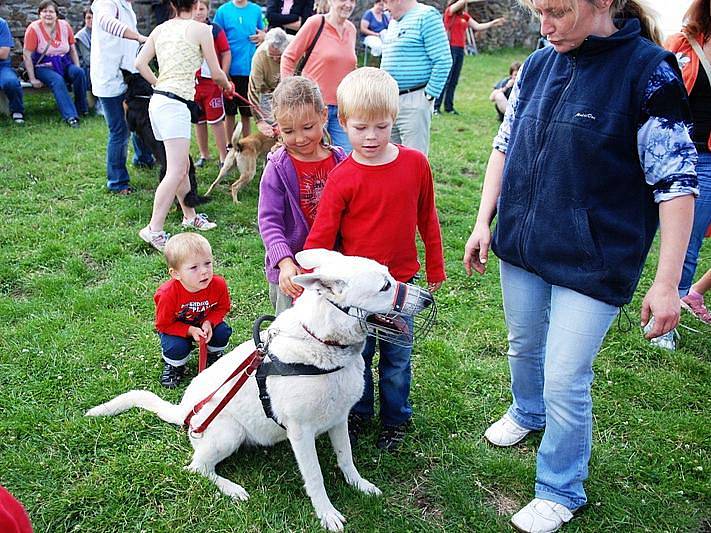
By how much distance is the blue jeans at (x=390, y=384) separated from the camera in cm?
326

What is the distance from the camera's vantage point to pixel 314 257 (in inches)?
101

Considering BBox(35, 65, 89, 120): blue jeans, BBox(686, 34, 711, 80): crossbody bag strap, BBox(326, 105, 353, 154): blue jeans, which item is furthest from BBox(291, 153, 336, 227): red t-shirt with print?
BBox(35, 65, 89, 120): blue jeans

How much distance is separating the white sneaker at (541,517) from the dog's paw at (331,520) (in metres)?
0.84

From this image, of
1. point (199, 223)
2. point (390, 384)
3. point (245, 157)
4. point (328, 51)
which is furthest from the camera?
point (245, 157)

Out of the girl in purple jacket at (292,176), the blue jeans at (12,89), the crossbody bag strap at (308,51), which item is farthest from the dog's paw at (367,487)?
the blue jeans at (12,89)

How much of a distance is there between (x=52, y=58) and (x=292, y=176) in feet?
34.5

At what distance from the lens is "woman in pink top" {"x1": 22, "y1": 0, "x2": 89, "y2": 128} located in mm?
11039

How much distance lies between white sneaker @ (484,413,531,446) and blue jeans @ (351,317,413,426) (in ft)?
1.63

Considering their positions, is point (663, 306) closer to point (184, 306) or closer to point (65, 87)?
point (184, 306)

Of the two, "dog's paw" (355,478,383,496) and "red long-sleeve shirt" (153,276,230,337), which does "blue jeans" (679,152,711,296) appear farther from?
"red long-sleeve shirt" (153,276,230,337)

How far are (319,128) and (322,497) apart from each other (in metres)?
1.81

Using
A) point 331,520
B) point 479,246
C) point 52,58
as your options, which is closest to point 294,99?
point 479,246

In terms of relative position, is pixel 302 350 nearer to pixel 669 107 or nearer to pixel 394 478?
pixel 394 478

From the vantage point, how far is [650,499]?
3.09m
